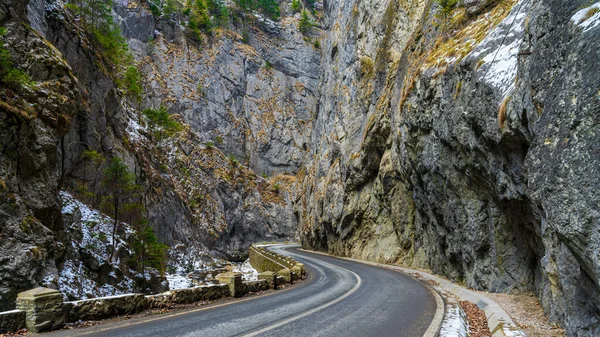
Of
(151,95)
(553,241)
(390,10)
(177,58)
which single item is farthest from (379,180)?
(177,58)

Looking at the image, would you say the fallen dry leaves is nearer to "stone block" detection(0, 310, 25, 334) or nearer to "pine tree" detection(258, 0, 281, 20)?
"stone block" detection(0, 310, 25, 334)

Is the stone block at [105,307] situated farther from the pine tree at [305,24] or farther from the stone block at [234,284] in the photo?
the pine tree at [305,24]

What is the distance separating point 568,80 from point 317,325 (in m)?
6.71

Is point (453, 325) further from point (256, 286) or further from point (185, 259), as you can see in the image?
point (185, 259)

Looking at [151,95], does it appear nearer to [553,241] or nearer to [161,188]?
[161,188]

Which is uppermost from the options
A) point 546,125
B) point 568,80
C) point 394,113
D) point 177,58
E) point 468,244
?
point 177,58

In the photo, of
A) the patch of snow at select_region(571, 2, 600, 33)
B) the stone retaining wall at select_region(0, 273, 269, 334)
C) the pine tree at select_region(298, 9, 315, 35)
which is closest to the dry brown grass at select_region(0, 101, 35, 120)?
the stone retaining wall at select_region(0, 273, 269, 334)

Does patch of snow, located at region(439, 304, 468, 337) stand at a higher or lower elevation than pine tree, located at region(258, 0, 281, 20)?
lower

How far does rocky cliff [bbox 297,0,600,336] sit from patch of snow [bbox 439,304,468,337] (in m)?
1.87

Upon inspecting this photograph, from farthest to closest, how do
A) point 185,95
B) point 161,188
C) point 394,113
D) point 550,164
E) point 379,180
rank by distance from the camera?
point 185,95, point 161,188, point 379,180, point 394,113, point 550,164

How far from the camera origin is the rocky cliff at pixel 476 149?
17.3 feet

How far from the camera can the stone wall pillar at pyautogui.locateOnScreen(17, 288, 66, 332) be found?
6.67m

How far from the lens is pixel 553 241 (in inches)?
272

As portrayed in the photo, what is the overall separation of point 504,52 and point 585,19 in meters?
8.13
